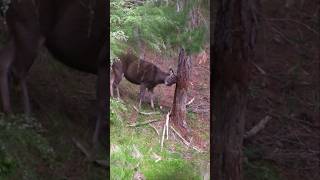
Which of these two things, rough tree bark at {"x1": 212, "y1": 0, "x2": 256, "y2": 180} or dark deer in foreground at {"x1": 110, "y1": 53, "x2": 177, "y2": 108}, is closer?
dark deer in foreground at {"x1": 110, "y1": 53, "x2": 177, "y2": 108}

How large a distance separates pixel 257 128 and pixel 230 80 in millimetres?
408

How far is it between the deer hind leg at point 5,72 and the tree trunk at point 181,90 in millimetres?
1173

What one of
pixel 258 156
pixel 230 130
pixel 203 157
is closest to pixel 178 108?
pixel 203 157

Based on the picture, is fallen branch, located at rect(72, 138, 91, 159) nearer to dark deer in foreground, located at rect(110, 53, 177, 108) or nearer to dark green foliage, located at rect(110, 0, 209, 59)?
dark deer in foreground, located at rect(110, 53, 177, 108)

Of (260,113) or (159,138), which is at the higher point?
(260,113)

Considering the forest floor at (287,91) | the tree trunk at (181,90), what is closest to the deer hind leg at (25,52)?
the tree trunk at (181,90)

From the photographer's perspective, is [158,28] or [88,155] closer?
[158,28]

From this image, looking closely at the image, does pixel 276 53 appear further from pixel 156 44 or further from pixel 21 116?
pixel 21 116

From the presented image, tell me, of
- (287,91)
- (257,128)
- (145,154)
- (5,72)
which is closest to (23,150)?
(5,72)

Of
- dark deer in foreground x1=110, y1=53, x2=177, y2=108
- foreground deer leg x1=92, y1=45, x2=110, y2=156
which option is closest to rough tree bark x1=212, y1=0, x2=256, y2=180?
dark deer in foreground x1=110, y1=53, x2=177, y2=108

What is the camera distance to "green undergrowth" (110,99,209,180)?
311cm

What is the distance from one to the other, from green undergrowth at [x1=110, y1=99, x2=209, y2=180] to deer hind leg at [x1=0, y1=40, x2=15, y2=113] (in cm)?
87

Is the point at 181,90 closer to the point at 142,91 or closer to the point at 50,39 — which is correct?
the point at 142,91

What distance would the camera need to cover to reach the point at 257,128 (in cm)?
374
